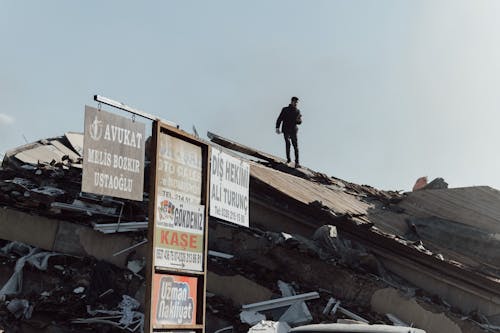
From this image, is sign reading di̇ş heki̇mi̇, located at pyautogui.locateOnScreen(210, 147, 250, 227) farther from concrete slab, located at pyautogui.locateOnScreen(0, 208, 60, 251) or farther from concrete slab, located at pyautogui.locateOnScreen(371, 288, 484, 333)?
concrete slab, located at pyautogui.locateOnScreen(0, 208, 60, 251)

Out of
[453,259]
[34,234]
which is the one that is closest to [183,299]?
[34,234]

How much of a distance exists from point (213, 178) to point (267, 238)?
622 cm

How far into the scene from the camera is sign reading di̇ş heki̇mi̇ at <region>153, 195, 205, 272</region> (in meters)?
6.92

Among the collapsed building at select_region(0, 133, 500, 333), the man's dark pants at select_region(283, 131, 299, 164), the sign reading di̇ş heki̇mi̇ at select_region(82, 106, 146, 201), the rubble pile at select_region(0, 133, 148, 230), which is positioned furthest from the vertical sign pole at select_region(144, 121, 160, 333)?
the man's dark pants at select_region(283, 131, 299, 164)

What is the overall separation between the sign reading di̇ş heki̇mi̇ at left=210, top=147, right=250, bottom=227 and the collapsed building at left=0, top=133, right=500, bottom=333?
4.53 meters

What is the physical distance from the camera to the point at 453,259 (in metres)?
14.4

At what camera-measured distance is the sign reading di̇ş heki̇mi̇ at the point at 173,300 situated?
6.82 meters

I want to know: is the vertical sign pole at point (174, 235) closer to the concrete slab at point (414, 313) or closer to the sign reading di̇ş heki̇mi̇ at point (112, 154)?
the sign reading di̇ş heki̇mi̇ at point (112, 154)

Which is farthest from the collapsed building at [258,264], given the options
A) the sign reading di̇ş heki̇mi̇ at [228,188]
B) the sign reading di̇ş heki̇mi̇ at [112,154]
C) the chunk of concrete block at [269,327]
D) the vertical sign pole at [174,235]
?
the sign reading di̇ş heki̇mi̇ at [112,154]

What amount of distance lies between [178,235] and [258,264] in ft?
22.0

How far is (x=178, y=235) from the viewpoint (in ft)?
23.6

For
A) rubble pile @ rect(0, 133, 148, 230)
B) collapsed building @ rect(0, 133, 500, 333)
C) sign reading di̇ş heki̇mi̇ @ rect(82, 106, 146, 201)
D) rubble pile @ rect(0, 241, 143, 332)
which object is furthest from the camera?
rubble pile @ rect(0, 133, 148, 230)

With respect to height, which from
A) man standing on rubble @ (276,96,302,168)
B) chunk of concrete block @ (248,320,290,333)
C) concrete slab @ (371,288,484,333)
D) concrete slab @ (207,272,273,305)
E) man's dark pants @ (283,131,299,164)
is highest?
man standing on rubble @ (276,96,302,168)

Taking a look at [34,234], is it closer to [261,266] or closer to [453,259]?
[261,266]
